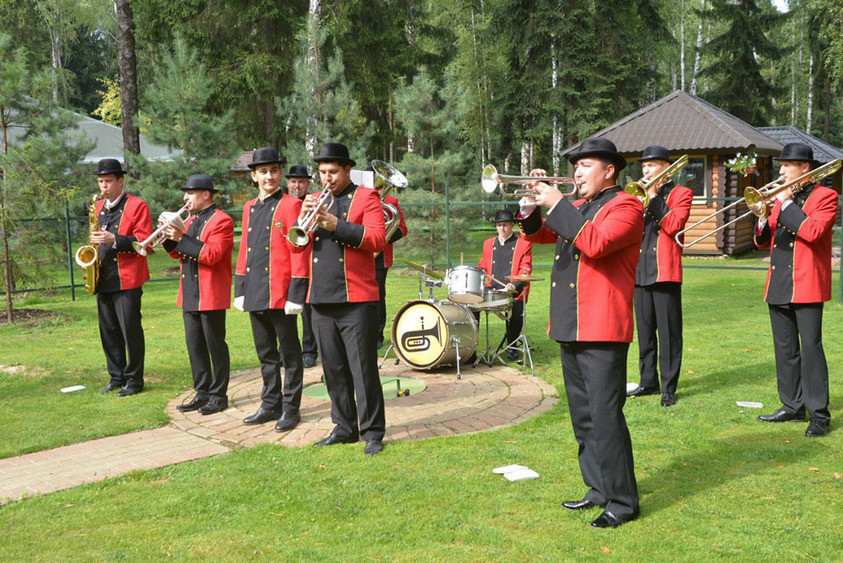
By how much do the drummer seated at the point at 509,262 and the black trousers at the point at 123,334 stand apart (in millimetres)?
3692

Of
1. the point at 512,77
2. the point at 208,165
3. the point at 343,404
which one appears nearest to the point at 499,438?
the point at 343,404

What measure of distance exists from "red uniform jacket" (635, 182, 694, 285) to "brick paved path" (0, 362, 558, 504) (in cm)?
154

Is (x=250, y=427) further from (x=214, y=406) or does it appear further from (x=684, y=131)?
(x=684, y=131)

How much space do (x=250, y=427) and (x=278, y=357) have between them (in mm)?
646

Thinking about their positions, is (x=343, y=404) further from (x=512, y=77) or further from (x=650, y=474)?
(x=512, y=77)

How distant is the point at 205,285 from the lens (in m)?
6.77

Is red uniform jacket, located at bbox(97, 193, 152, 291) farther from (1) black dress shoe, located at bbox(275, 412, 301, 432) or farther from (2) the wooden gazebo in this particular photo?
(2) the wooden gazebo

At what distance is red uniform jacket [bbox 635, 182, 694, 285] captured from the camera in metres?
6.87

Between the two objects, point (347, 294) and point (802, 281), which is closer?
point (347, 294)

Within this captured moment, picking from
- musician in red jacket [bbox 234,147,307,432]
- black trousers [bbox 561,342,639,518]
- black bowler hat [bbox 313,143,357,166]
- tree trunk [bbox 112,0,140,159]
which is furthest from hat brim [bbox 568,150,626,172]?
tree trunk [bbox 112,0,140,159]

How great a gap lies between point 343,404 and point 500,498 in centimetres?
168

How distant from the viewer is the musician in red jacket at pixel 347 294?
5.57 m

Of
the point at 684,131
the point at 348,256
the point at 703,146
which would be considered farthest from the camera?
the point at 684,131

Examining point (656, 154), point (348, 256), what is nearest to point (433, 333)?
point (348, 256)
